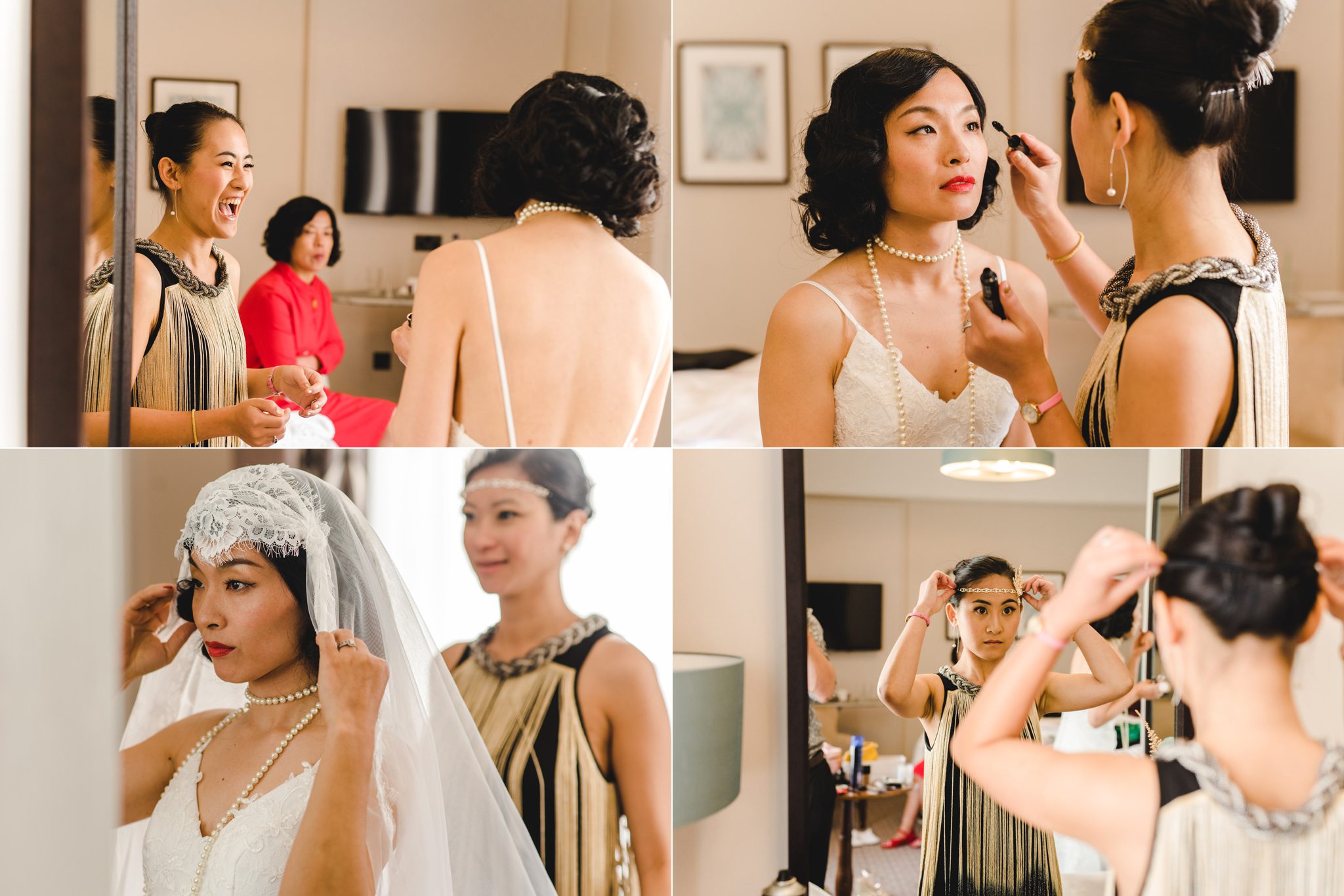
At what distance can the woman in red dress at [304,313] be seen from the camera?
1.41 m

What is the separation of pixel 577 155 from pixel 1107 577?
91 centimetres

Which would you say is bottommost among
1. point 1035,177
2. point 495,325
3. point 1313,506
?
point 1313,506

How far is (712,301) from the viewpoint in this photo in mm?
1433

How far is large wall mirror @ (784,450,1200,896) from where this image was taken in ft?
4.68

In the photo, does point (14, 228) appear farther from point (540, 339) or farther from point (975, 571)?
point (975, 571)

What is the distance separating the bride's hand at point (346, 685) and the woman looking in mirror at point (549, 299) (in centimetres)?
30

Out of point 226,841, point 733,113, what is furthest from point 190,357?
point 733,113

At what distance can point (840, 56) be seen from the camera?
1422 millimetres

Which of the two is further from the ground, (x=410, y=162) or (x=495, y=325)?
(x=410, y=162)

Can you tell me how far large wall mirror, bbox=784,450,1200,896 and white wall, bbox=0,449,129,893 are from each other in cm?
96

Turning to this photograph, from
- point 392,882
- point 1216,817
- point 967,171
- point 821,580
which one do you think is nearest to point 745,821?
point 821,580

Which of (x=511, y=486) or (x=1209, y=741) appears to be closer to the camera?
(x=1209, y=741)

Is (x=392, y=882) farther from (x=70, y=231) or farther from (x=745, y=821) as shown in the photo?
(x=70, y=231)

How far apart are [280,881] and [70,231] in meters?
0.94
